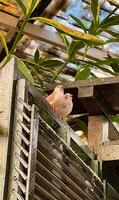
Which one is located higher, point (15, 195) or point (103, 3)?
point (103, 3)

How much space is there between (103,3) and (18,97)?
6.34 feet

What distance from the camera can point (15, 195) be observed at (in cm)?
127

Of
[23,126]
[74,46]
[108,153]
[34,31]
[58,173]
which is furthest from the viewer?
[34,31]

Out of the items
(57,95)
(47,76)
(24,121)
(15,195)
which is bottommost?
(15,195)

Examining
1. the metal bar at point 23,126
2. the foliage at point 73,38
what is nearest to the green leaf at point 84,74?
the foliage at point 73,38

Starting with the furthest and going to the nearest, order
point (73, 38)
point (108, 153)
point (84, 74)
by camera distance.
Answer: point (84, 74) < point (108, 153) < point (73, 38)

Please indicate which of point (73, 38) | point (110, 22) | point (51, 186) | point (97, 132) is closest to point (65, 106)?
point (97, 132)

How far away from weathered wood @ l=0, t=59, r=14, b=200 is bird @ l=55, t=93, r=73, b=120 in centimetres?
48

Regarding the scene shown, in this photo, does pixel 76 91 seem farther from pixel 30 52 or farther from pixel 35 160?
pixel 30 52

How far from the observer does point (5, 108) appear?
1428 mm

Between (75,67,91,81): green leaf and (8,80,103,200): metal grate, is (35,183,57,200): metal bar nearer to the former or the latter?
Answer: (8,80,103,200): metal grate

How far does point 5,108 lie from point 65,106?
60cm

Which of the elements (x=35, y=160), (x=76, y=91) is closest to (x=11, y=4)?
(x=76, y=91)

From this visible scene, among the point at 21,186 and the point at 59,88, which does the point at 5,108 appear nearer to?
the point at 21,186
